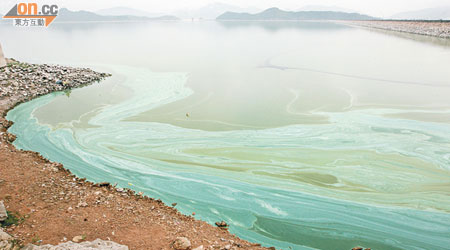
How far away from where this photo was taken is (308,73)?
11125mm

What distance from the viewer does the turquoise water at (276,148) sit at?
11.3ft

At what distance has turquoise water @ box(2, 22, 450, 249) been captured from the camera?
136 inches

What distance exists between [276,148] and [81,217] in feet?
11.0

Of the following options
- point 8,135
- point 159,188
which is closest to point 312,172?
point 159,188

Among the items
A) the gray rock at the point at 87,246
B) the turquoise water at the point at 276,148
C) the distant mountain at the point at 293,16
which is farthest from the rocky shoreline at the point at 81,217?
the distant mountain at the point at 293,16

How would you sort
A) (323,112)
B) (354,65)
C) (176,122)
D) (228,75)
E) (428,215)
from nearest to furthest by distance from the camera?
(428,215) → (176,122) → (323,112) → (228,75) → (354,65)

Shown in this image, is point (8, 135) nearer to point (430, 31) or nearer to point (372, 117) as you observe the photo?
point (372, 117)

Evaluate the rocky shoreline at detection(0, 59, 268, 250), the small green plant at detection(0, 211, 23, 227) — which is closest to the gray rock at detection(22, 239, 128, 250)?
the rocky shoreline at detection(0, 59, 268, 250)

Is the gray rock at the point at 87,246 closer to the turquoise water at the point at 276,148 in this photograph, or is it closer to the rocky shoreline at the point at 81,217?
A: the rocky shoreline at the point at 81,217

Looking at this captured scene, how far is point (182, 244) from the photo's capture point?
105 inches

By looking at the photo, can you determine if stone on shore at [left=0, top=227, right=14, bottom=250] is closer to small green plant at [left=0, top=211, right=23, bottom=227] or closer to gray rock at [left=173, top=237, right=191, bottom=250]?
small green plant at [left=0, top=211, right=23, bottom=227]

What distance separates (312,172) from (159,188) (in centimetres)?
237

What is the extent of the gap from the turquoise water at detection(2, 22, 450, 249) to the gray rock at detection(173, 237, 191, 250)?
0.74m

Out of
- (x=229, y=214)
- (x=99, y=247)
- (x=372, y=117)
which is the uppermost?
(x=372, y=117)
